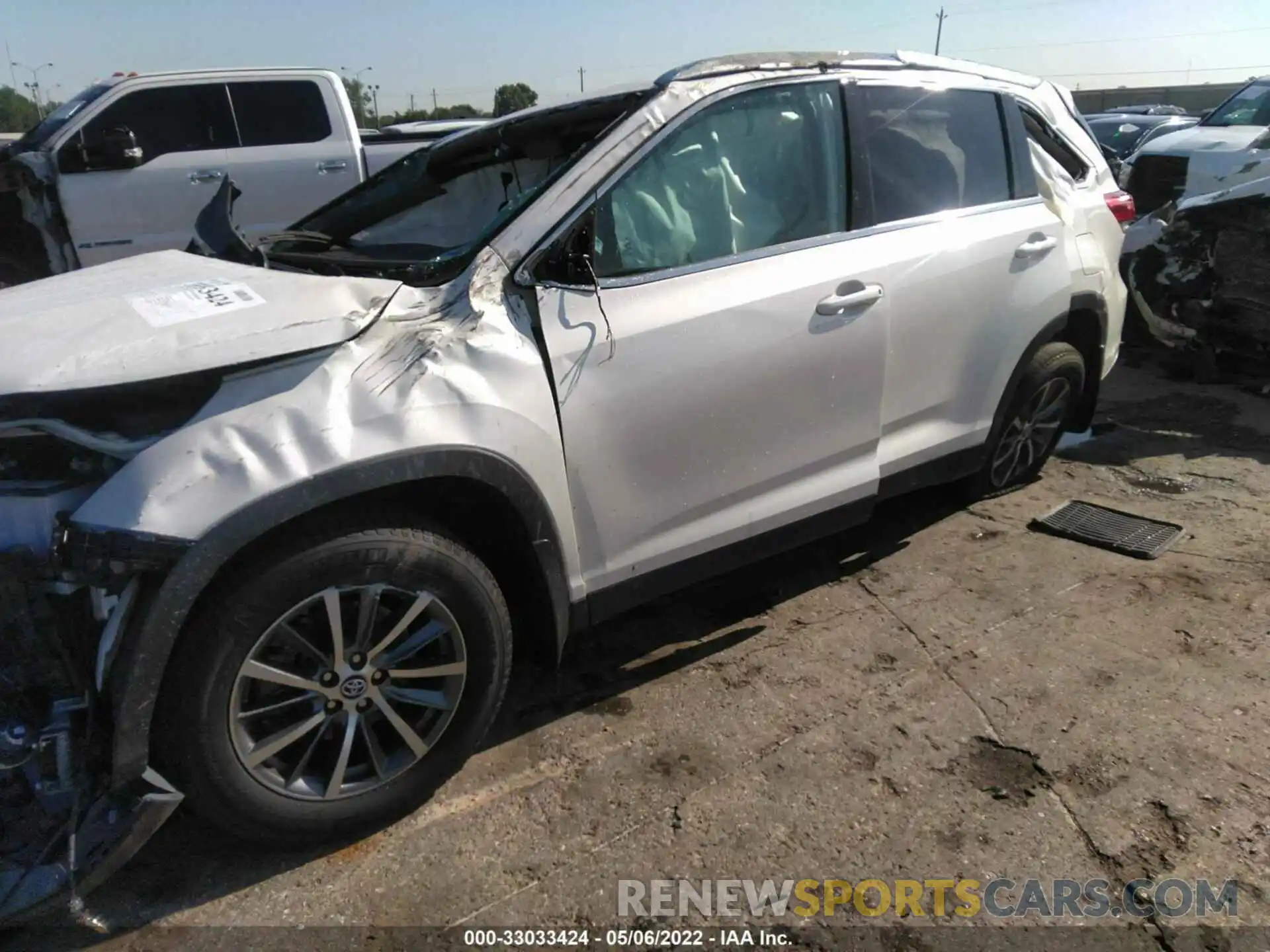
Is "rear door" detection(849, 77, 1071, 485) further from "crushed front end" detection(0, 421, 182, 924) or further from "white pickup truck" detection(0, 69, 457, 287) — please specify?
"white pickup truck" detection(0, 69, 457, 287)

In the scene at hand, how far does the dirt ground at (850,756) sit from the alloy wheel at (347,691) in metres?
0.25

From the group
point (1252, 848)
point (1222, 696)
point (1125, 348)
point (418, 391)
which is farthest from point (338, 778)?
point (1125, 348)

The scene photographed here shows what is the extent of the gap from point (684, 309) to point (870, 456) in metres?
1.05

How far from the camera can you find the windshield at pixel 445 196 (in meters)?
2.79

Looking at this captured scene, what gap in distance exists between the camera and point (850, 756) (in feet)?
8.80

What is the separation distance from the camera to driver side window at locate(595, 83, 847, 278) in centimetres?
267

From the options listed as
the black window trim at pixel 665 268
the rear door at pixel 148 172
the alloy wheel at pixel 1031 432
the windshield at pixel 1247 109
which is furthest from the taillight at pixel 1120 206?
the windshield at pixel 1247 109

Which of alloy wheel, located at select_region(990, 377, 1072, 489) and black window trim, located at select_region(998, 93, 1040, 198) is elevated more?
black window trim, located at select_region(998, 93, 1040, 198)

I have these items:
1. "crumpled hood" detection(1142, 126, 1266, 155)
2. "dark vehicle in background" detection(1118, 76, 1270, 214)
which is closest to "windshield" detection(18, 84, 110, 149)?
"dark vehicle in background" detection(1118, 76, 1270, 214)

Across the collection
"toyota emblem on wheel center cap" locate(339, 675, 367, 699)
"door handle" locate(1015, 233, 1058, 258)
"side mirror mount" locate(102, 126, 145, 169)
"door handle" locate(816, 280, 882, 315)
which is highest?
"side mirror mount" locate(102, 126, 145, 169)

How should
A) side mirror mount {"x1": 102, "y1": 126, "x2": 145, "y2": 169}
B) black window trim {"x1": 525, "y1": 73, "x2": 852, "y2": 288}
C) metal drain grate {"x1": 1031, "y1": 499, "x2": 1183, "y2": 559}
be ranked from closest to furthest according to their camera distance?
black window trim {"x1": 525, "y1": 73, "x2": 852, "y2": 288} → metal drain grate {"x1": 1031, "y1": 499, "x2": 1183, "y2": 559} → side mirror mount {"x1": 102, "y1": 126, "x2": 145, "y2": 169}

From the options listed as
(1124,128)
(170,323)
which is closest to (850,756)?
(170,323)

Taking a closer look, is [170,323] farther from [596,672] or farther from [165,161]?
[165,161]

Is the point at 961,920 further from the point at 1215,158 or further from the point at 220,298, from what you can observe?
the point at 1215,158
